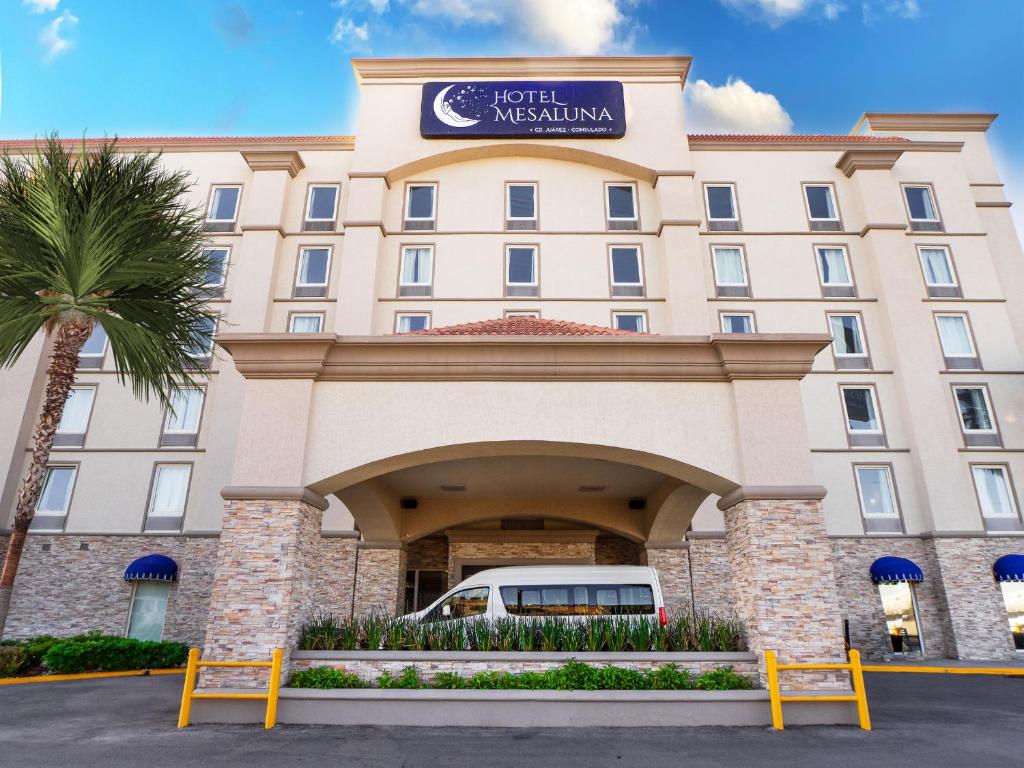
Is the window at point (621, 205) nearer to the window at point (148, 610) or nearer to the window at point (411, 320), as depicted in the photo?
the window at point (411, 320)

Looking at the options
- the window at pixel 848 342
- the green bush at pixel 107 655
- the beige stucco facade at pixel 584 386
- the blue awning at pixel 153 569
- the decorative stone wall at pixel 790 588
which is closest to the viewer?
the decorative stone wall at pixel 790 588

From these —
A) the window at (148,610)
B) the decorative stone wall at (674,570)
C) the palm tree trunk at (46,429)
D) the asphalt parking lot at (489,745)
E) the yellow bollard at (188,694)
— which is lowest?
the asphalt parking lot at (489,745)

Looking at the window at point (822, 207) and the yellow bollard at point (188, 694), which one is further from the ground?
the window at point (822, 207)

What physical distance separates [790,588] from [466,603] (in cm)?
651

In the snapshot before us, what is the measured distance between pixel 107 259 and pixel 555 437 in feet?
31.1

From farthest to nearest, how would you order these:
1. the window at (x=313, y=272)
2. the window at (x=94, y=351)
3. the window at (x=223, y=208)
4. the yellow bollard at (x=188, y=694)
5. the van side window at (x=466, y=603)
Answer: the window at (x=223, y=208)
the window at (x=313, y=272)
the window at (x=94, y=351)
the van side window at (x=466, y=603)
the yellow bollard at (x=188, y=694)

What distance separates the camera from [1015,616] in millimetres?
21578

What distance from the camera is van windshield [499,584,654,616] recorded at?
13352 millimetres

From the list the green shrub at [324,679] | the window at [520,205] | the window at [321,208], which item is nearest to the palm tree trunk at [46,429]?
the green shrub at [324,679]

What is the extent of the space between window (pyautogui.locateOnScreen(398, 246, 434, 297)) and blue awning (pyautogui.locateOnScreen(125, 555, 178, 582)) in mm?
12531

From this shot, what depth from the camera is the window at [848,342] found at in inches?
955

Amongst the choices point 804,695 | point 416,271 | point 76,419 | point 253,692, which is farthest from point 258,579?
point 76,419

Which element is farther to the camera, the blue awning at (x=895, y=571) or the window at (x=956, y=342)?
the window at (x=956, y=342)

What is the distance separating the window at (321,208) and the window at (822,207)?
19.7m
